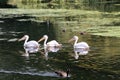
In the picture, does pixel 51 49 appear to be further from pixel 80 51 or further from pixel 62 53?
pixel 62 53

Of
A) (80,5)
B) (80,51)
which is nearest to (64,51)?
(80,51)

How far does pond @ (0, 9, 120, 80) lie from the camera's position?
1848 cm

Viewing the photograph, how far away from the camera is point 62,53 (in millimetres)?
24188

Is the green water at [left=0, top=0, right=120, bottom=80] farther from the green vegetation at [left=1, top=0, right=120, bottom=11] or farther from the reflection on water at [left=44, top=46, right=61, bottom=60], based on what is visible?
the green vegetation at [left=1, top=0, right=120, bottom=11]

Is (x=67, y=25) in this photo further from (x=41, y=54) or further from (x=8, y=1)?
(x=8, y=1)

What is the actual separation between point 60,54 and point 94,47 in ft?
9.10

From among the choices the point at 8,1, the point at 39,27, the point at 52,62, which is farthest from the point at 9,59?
the point at 8,1

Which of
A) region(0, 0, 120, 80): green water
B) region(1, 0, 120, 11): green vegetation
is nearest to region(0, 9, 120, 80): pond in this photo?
region(0, 0, 120, 80): green water

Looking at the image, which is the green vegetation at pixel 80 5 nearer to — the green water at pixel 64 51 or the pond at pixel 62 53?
the green water at pixel 64 51

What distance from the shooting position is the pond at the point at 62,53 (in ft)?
60.6

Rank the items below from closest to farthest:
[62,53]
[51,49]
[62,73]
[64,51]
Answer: [62,73], [62,53], [64,51], [51,49]

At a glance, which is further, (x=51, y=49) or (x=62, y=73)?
(x=51, y=49)

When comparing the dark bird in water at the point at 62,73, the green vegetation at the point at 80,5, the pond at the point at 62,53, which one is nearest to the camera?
the dark bird in water at the point at 62,73

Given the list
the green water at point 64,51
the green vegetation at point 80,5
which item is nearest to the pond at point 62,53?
the green water at point 64,51
